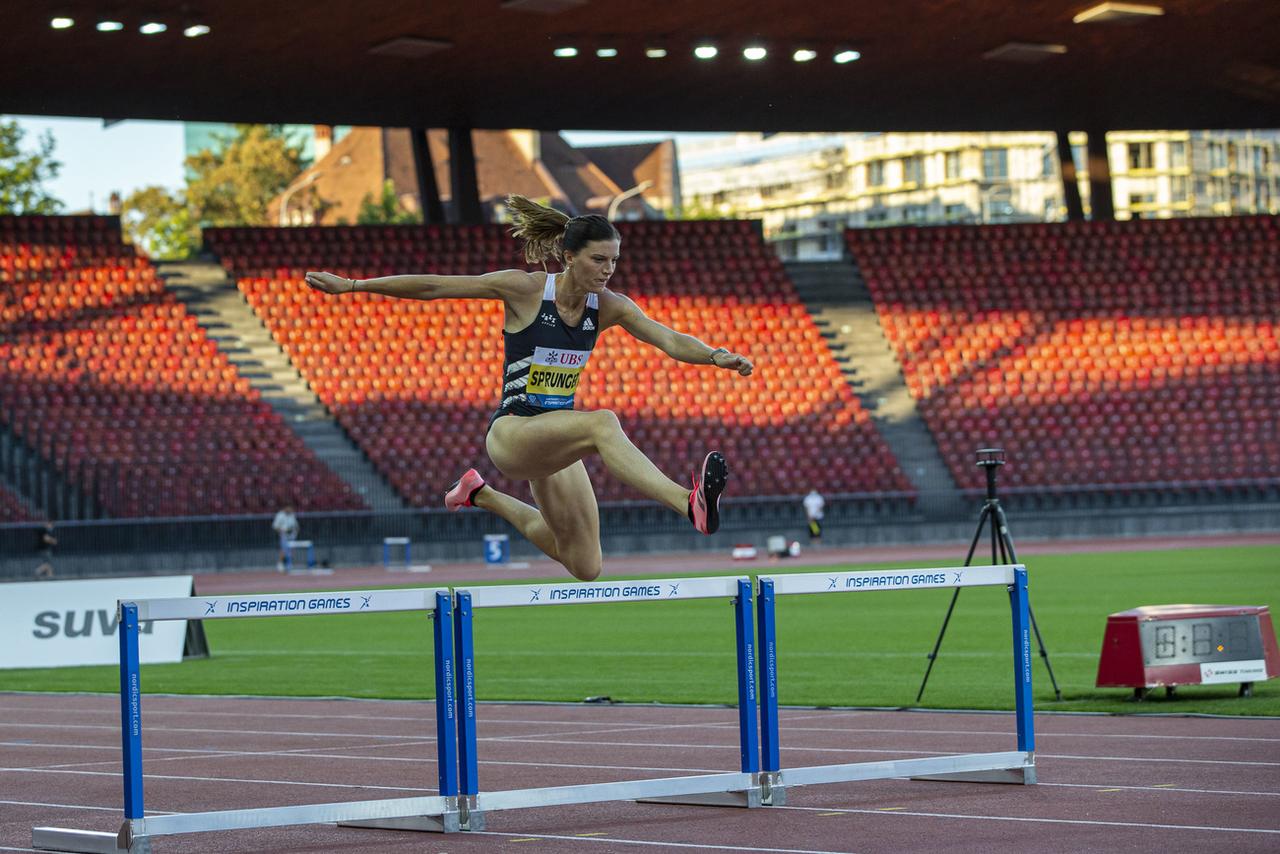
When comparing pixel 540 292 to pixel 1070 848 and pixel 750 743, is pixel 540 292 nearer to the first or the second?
pixel 750 743

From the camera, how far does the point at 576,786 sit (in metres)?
8.39

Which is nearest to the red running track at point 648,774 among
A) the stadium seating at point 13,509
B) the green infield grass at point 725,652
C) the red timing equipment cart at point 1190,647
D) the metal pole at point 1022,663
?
the metal pole at point 1022,663

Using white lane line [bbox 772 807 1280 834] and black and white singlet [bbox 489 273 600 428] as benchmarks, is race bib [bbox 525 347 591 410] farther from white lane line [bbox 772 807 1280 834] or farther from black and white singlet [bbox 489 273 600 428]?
white lane line [bbox 772 807 1280 834]

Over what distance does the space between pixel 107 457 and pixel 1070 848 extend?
84.3 feet

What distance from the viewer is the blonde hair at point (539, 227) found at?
773cm

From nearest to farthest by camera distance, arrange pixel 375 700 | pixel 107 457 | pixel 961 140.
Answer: pixel 375 700, pixel 107 457, pixel 961 140

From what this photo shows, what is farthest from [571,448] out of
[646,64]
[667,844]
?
[646,64]

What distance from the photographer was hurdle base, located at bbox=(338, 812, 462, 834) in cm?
816

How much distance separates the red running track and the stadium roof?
14319mm

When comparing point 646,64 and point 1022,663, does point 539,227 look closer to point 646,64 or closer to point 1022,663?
point 1022,663

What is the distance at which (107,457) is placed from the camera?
1188 inches

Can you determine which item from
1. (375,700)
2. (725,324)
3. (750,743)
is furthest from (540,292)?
(725,324)

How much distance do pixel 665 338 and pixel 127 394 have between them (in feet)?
86.0

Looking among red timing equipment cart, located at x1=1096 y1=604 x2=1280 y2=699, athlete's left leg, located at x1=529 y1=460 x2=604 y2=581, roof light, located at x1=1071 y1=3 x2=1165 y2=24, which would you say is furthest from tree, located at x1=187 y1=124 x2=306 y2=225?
athlete's left leg, located at x1=529 y1=460 x2=604 y2=581
